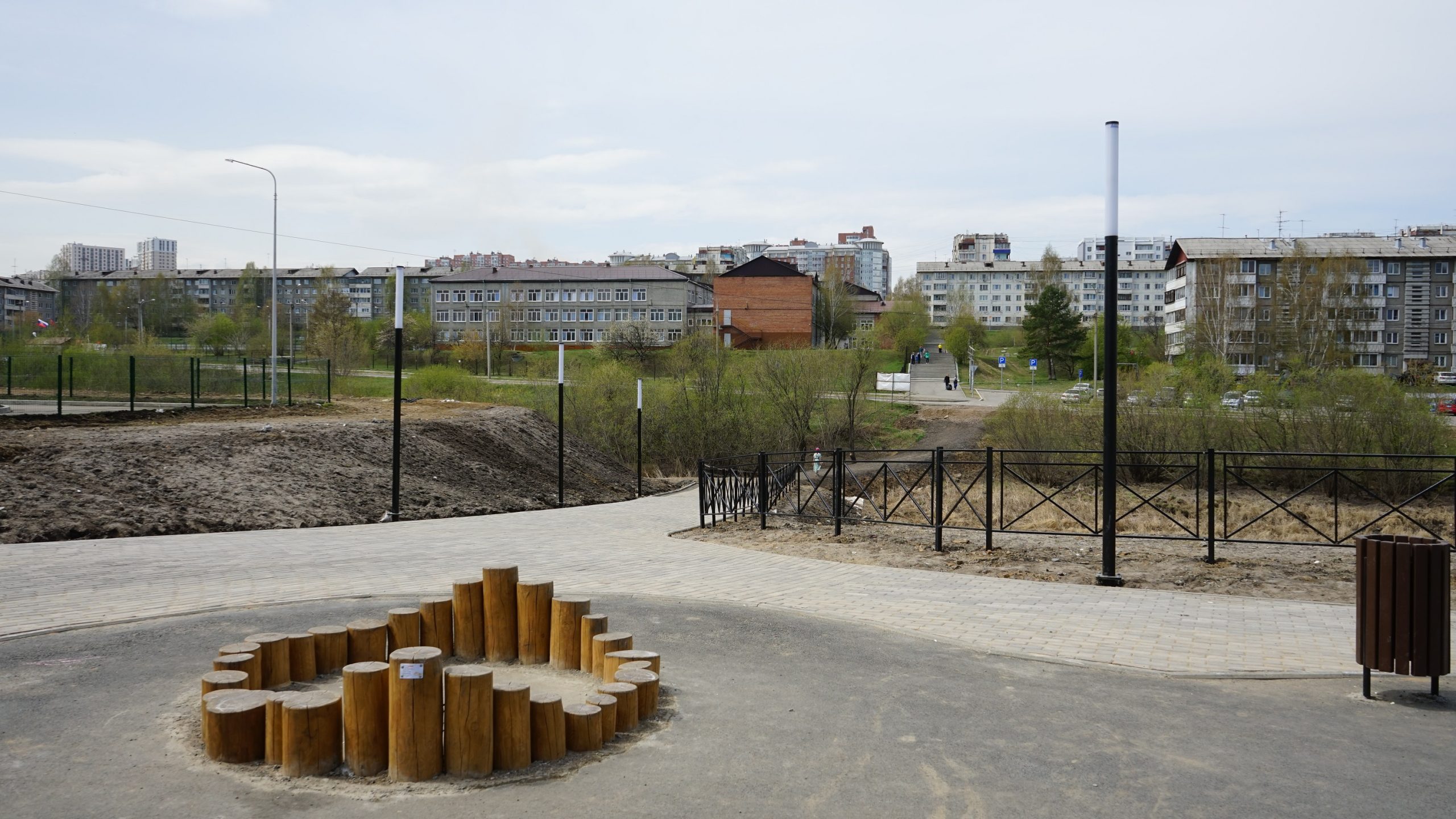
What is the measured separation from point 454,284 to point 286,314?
24547 millimetres

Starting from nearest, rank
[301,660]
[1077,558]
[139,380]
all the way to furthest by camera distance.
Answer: [301,660]
[1077,558]
[139,380]

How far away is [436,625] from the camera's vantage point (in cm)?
635

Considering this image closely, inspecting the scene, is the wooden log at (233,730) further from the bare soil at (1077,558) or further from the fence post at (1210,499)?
the fence post at (1210,499)

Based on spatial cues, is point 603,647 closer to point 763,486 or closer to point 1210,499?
point 1210,499

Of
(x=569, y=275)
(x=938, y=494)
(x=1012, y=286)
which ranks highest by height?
(x=1012, y=286)

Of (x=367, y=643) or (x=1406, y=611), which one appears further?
(x=367, y=643)

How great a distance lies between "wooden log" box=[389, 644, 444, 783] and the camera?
14.9 feet

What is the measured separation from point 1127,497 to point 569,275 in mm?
76283

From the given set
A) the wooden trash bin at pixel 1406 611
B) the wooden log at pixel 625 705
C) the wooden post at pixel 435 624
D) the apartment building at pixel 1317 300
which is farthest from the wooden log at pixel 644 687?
the apartment building at pixel 1317 300

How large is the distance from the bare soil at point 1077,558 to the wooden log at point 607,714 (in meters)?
6.62

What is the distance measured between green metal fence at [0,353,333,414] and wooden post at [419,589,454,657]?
26348 mm

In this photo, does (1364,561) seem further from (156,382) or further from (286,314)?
(286,314)

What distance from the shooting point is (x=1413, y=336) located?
256ft

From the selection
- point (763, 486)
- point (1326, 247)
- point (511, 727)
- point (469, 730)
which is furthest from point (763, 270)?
point (469, 730)
